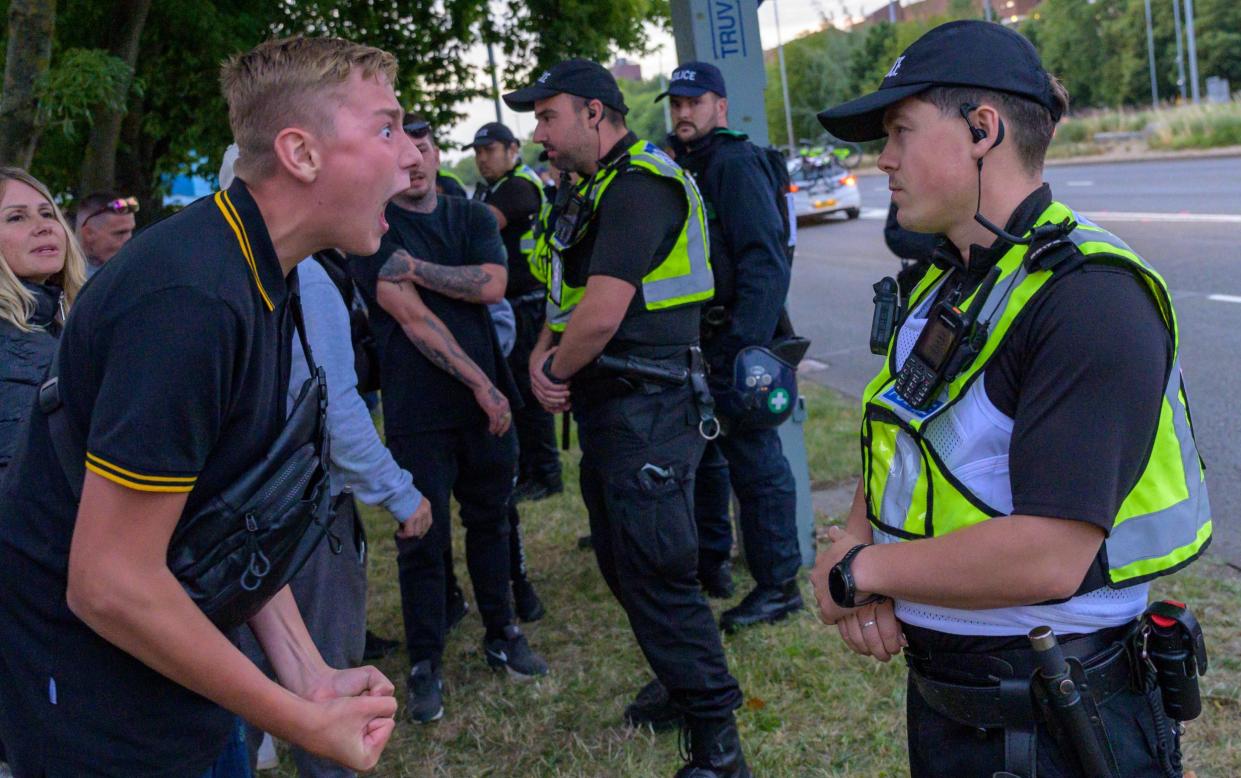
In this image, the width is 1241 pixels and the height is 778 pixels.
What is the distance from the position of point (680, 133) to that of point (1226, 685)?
2927mm

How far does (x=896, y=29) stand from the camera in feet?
175

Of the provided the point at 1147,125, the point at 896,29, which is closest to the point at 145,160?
the point at 1147,125

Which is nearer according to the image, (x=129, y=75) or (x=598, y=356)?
(x=598, y=356)

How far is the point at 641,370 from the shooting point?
3.51 m

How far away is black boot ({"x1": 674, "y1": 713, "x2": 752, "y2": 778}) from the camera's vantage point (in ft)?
11.2

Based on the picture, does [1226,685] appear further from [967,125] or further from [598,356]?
[967,125]

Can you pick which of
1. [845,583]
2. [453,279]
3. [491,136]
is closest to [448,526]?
[453,279]

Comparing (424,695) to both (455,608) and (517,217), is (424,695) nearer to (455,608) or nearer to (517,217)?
(455,608)

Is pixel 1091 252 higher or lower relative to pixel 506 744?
higher

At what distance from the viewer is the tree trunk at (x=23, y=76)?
4812 mm

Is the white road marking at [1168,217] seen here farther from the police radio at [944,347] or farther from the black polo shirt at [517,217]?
the police radio at [944,347]

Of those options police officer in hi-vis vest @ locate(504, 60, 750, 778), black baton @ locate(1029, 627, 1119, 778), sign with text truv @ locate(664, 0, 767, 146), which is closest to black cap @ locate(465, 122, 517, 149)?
sign with text truv @ locate(664, 0, 767, 146)

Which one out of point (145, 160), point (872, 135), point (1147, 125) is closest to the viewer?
point (872, 135)

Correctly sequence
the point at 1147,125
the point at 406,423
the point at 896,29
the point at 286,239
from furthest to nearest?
the point at 896,29, the point at 1147,125, the point at 406,423, the point at 286,239
